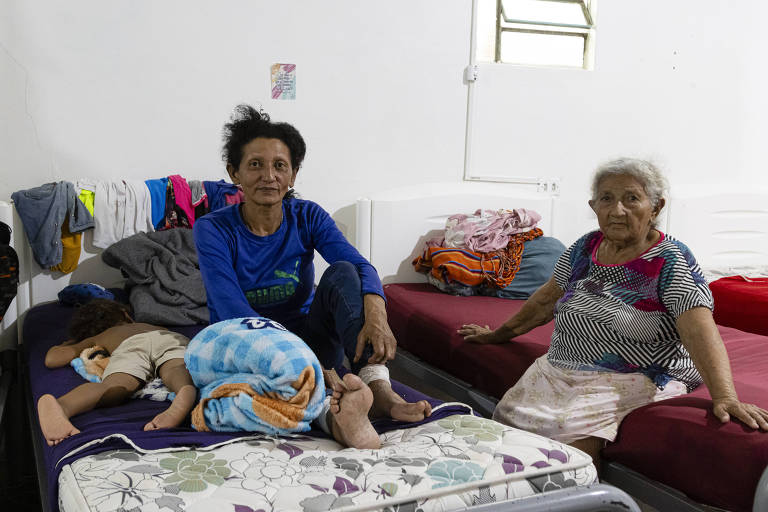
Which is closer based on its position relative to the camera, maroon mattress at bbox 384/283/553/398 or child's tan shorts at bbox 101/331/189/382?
child's tan shorts at bbox 101/331/189/382

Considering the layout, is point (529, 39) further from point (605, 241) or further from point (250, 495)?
point (250, 495)

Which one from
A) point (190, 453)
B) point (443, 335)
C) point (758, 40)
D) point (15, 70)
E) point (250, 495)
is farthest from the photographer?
point (758, 40)

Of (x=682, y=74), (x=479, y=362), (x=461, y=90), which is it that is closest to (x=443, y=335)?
(x=479, y=362)

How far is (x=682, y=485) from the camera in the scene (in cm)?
168

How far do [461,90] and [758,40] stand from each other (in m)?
2.01

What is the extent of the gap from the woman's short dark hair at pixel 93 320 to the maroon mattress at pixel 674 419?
1.20m

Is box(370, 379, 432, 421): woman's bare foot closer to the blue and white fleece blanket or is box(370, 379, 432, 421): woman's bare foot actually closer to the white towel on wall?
the blue and white fleece blanket

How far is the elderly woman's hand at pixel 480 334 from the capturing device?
2.44 m

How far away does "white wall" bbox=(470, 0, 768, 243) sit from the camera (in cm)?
389

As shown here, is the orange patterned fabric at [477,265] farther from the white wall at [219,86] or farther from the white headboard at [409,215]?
the white wall at [219,86]

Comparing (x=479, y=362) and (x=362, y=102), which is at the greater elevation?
(x=362, y=102)

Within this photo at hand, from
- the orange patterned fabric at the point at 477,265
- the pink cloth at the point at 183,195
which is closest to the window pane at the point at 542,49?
the orange patterned fabric at the point at 477,265

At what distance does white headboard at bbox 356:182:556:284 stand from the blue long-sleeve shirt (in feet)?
3.58

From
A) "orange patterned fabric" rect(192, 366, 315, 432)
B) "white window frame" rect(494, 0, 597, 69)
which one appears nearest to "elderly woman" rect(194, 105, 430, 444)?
"orange patterned fabric" rect(192, 366, 315, 432)
